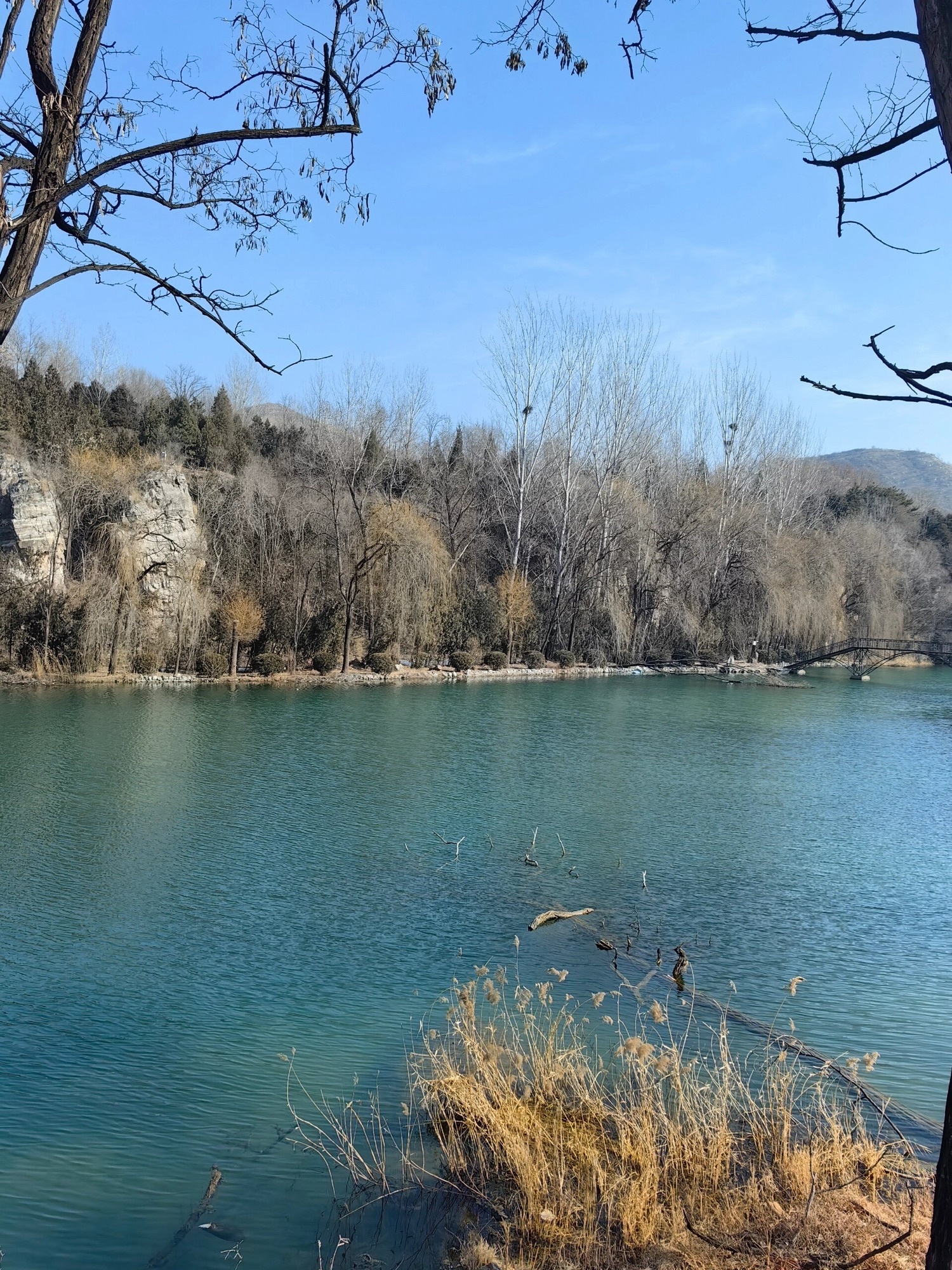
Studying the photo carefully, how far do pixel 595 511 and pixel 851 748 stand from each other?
59.0 feet

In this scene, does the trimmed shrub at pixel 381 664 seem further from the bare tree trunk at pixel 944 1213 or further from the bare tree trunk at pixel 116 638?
the bare tree trunk at pixel 944 1213

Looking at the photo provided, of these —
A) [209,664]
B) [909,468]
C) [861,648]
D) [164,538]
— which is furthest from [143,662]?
[909,468]

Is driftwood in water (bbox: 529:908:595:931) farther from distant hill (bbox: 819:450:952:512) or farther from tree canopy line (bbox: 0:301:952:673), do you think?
distant hill (bbox: 819:450:952:512)

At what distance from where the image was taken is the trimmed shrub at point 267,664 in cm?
2652

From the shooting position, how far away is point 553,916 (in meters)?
8.59

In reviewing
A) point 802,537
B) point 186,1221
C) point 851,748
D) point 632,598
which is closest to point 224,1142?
point 186,1221

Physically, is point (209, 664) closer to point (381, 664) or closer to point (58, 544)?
point (58, 544)

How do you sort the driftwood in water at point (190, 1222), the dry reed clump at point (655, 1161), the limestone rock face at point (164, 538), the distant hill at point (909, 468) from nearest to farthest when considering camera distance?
1. the dry reed clump at point (655, 1161)
2. the driftwood in water at point (190, 1222)
3. the limestone rock face at point (164, 538)
4. the distant hill at point (909, 468)

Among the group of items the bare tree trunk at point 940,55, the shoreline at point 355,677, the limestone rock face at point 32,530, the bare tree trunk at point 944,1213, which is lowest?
the bare tree trunk at point 944,1213

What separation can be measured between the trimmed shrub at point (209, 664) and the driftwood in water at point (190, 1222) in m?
21.4

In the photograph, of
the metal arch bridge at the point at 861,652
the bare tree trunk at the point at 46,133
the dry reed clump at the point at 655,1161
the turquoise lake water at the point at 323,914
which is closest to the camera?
the bare tree trunk at the point at 46,133

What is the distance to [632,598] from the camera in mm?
36594

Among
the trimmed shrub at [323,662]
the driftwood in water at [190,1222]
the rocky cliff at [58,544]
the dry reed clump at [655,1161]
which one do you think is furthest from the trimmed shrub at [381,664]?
the driftwood in water at [190,1222]

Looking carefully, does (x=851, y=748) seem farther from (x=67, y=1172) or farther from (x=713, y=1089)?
(x=67, y=1172)
